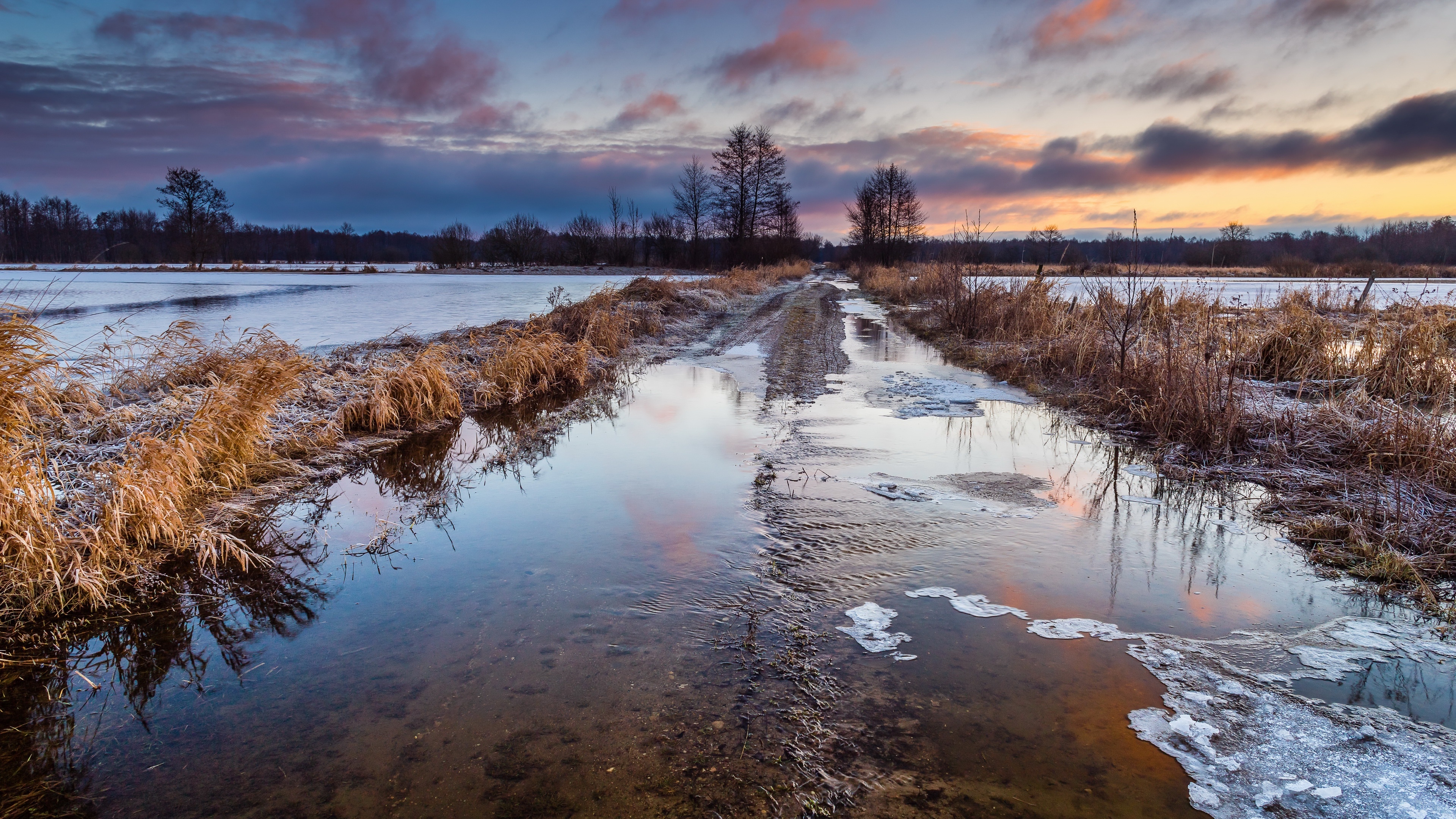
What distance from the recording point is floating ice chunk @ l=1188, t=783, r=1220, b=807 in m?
2.29

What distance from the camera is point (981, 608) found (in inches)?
143

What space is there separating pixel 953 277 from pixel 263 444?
15.0 metres

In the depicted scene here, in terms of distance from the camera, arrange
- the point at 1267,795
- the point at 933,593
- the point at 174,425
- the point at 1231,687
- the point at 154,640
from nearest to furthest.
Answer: the point at 1267,795 < the point at 1231,687 < the point at 154,640 < the point at 933,593 < the point at 174,425

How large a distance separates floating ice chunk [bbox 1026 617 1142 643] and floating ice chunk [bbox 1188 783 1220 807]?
3.16 ft

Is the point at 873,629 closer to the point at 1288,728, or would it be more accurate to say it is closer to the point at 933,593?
the point at 933,593

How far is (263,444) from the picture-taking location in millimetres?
6012

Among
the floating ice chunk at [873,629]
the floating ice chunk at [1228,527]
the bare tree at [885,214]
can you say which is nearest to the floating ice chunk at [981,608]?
the floating ice chunk at [873,629]

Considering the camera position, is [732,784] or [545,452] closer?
[732,784]

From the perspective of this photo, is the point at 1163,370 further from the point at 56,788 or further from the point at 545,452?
the point at 56,788

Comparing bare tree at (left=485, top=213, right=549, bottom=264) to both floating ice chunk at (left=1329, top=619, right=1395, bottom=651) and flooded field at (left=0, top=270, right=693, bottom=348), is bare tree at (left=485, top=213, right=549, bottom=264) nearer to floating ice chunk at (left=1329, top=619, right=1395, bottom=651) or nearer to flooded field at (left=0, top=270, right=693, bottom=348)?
flooded field at (left=0, top=270, right=693, bottom=348)

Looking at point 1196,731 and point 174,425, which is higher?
point 174,425

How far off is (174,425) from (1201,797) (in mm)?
6900

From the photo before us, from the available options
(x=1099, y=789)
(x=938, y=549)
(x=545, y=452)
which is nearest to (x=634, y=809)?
(x=1099, y=789)

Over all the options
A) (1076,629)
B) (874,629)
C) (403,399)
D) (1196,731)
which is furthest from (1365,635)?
(403,399)
